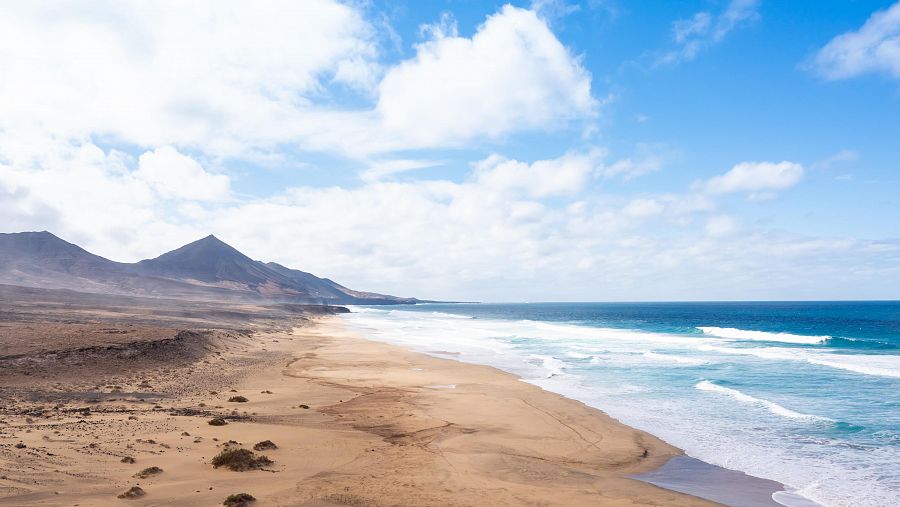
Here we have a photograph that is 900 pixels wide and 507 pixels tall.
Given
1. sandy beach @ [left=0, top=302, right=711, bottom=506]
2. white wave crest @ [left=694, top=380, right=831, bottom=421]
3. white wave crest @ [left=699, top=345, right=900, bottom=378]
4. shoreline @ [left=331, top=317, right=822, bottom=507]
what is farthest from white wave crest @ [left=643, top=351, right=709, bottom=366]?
shoreline @ [left=331, top=317, right=822, bottom=507]

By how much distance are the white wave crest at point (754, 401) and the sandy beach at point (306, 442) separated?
7268 mm

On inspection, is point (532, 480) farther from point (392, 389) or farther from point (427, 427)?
point (392, 389)

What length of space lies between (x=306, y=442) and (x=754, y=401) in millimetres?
19044

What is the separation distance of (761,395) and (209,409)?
23.4 meters

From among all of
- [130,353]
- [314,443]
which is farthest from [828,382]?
[130,353]

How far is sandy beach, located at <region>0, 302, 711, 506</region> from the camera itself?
9.80 meters

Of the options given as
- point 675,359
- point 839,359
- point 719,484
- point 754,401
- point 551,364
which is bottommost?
point 719,484

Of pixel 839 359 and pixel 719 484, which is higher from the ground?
pixel 839 359

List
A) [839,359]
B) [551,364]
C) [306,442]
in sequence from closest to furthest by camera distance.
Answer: [306,442] → [551,364] → [839,359]

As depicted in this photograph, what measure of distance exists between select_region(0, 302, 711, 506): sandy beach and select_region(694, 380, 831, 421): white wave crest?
7268 mm

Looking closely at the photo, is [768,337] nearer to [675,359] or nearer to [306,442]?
[675,359]

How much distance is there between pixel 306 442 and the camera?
13523mm

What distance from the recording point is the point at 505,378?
28.5 m

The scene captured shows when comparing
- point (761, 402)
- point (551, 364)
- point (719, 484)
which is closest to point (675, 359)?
point (551, 364)
